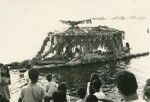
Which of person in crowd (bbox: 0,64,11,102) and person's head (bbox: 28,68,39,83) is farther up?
person's head (bbox: 28,68,39,83)

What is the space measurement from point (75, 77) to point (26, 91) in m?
25.3

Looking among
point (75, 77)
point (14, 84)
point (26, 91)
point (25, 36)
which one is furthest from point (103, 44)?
point (26, 91)

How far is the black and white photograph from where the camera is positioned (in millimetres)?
9758

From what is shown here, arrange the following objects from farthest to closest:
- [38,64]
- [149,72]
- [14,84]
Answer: [38,64] < [149,72] < [14,84]

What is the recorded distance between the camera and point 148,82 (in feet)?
29.4

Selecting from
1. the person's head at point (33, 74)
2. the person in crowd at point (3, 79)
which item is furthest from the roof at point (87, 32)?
the person's head at point (33, 74)

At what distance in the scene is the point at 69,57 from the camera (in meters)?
47.4

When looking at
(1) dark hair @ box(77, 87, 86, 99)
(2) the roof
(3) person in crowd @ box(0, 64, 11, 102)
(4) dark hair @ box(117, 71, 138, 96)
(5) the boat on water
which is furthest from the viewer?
(2) the roof

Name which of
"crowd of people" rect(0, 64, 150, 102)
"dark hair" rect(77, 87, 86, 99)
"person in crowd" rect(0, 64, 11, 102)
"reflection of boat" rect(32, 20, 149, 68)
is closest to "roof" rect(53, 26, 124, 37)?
"reflection of boat" rect(32, 20, 149, 68)

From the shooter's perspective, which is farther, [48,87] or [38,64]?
[38,64]

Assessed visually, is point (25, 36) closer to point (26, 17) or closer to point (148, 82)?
point (26, 17)

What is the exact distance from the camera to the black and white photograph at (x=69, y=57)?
32.0ft

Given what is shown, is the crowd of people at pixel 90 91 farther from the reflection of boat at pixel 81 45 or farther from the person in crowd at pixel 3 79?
the reflection of boat at pixel 81 45

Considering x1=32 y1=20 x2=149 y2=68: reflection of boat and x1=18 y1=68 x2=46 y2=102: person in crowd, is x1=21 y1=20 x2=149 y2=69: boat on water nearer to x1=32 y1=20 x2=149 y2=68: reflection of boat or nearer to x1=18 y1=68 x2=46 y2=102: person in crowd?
x1=32 y1=20 x2=149 y2=68: reflection of boat
